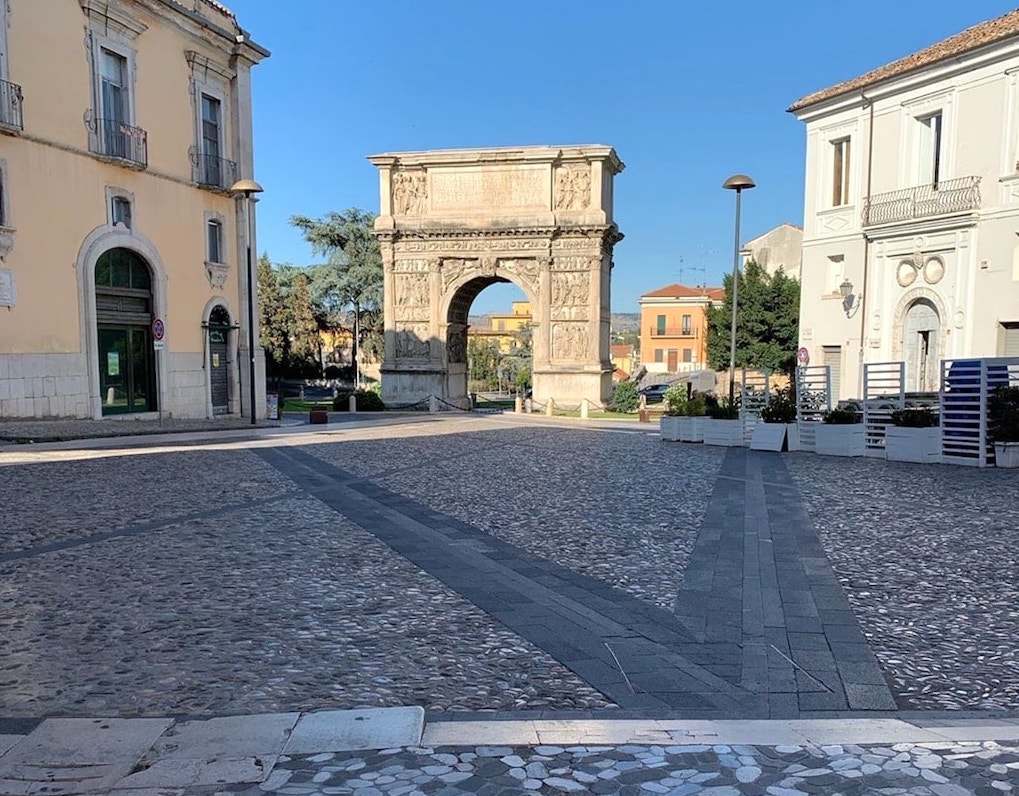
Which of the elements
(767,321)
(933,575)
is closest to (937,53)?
(767,321)

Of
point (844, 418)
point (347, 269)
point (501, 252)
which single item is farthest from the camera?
point (347, 269)

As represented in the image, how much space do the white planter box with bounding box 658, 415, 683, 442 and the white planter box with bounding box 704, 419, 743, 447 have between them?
79cm

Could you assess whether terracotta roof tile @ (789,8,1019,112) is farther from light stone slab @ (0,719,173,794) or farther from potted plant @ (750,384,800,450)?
light stone slab @ (0,719,173,794)

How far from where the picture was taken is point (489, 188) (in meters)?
34.0

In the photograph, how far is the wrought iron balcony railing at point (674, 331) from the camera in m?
76.6

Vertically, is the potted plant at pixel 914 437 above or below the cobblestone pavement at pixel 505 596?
above

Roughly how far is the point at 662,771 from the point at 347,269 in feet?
173

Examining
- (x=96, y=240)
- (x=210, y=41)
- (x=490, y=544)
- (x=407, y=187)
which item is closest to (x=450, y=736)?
(x=490, y=544)

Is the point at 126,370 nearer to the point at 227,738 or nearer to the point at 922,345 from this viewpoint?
the point at 227,738

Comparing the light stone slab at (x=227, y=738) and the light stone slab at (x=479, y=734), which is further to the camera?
the light stone slab at (x=479, y=734)

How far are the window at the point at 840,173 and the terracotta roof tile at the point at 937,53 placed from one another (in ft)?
5.78

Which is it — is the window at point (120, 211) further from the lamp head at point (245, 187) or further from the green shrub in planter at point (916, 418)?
the green shrub in planter at point (916, 418)

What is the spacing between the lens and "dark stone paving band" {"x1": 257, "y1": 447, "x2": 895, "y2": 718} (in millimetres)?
3936

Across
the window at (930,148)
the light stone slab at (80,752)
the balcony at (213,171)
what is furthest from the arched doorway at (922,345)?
the light stone slab at (80,752)
